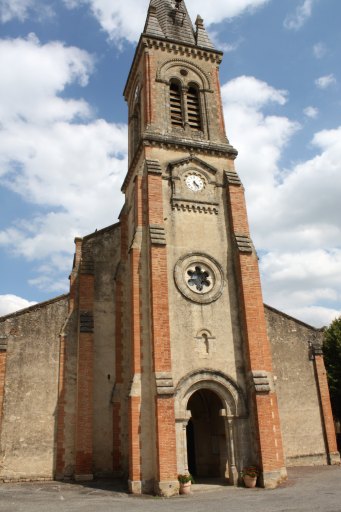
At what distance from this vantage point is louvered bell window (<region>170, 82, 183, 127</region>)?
22.7 m

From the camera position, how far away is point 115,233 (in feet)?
75.2

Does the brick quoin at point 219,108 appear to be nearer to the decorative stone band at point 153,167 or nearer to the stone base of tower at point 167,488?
the decorative stone band at point 153,167

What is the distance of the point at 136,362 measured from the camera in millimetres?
16797

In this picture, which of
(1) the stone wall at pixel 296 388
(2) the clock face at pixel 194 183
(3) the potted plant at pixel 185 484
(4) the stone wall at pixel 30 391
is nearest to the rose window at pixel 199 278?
(2) the clock face at pixel 194 183

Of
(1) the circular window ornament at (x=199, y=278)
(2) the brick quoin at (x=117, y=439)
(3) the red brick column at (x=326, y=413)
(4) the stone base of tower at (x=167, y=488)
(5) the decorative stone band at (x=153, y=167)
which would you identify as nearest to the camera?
(4) the stone base of tower at (x=167, y=488)

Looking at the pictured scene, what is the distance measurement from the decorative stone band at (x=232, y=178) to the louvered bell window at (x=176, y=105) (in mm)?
3827

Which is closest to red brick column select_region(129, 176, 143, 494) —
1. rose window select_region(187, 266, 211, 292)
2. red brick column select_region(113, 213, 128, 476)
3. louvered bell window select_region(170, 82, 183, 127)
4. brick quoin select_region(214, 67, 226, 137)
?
rose window select_region(187, 266, 211, 292)

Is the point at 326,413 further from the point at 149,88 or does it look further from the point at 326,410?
the point at 149,88

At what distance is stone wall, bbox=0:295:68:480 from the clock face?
27.4ft

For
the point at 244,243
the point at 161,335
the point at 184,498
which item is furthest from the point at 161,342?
the point at 244,243

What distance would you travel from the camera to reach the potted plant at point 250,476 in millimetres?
15727

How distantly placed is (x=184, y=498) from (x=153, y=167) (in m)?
13.3

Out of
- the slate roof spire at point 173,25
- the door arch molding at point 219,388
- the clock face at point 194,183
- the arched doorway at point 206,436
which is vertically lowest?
the arched doorway at point 206,436

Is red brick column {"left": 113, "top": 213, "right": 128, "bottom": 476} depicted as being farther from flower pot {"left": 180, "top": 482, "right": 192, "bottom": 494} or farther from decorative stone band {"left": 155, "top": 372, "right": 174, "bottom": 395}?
flower pot {"left": 180, "top": 482, "right": 192, "bottom": 494}
